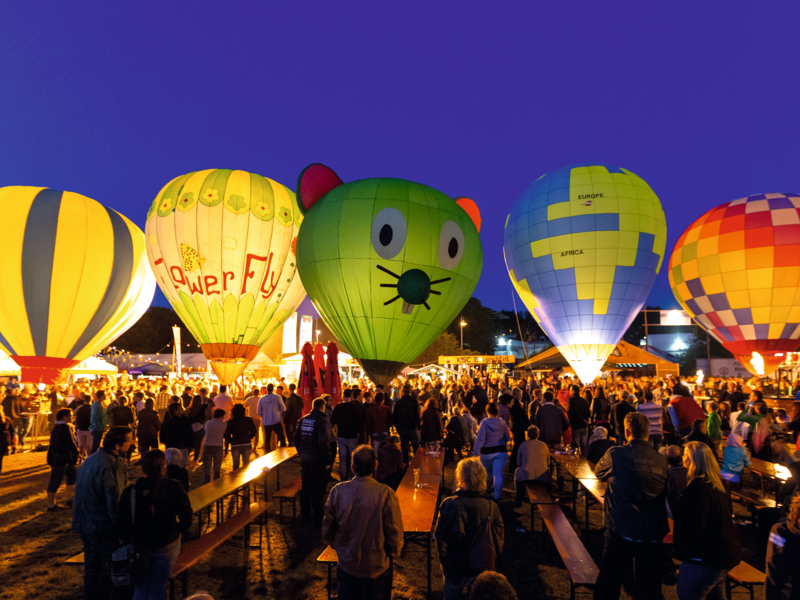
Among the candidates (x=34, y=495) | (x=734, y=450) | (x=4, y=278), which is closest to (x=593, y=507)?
(x=734, y=450)

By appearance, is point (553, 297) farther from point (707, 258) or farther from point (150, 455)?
point (150, 455)

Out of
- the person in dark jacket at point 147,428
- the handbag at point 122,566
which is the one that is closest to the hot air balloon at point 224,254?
the person in dark jacket at point 147,428

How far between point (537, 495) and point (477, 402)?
487 cm

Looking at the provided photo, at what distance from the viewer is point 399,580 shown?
16.6 feet

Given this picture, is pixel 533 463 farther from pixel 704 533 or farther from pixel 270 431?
pixel 270 431

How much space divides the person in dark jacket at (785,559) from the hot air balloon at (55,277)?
776 inches

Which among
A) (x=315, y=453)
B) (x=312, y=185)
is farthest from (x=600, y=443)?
(x=312, y=185)

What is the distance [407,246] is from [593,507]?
234 inches

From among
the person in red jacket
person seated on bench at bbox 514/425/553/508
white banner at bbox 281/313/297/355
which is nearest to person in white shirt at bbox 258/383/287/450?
person seated on bench at bbox 514/425/553/508

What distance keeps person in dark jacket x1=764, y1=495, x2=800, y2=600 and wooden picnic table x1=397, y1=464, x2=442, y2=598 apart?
256 centimetres

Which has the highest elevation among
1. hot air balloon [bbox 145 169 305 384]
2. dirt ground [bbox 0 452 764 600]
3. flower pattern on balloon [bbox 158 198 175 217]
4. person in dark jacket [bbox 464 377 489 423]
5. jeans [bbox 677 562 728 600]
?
flower pattern on balloon [bbox 158 198 175 217]

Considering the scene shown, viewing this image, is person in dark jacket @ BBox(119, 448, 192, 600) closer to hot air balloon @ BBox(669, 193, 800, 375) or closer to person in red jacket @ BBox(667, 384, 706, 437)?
person in red jacket @ BBox(667, 384, 706, 437)

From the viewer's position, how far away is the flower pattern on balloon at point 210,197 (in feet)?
51.1

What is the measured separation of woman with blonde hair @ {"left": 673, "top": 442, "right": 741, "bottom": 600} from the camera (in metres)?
3.24
